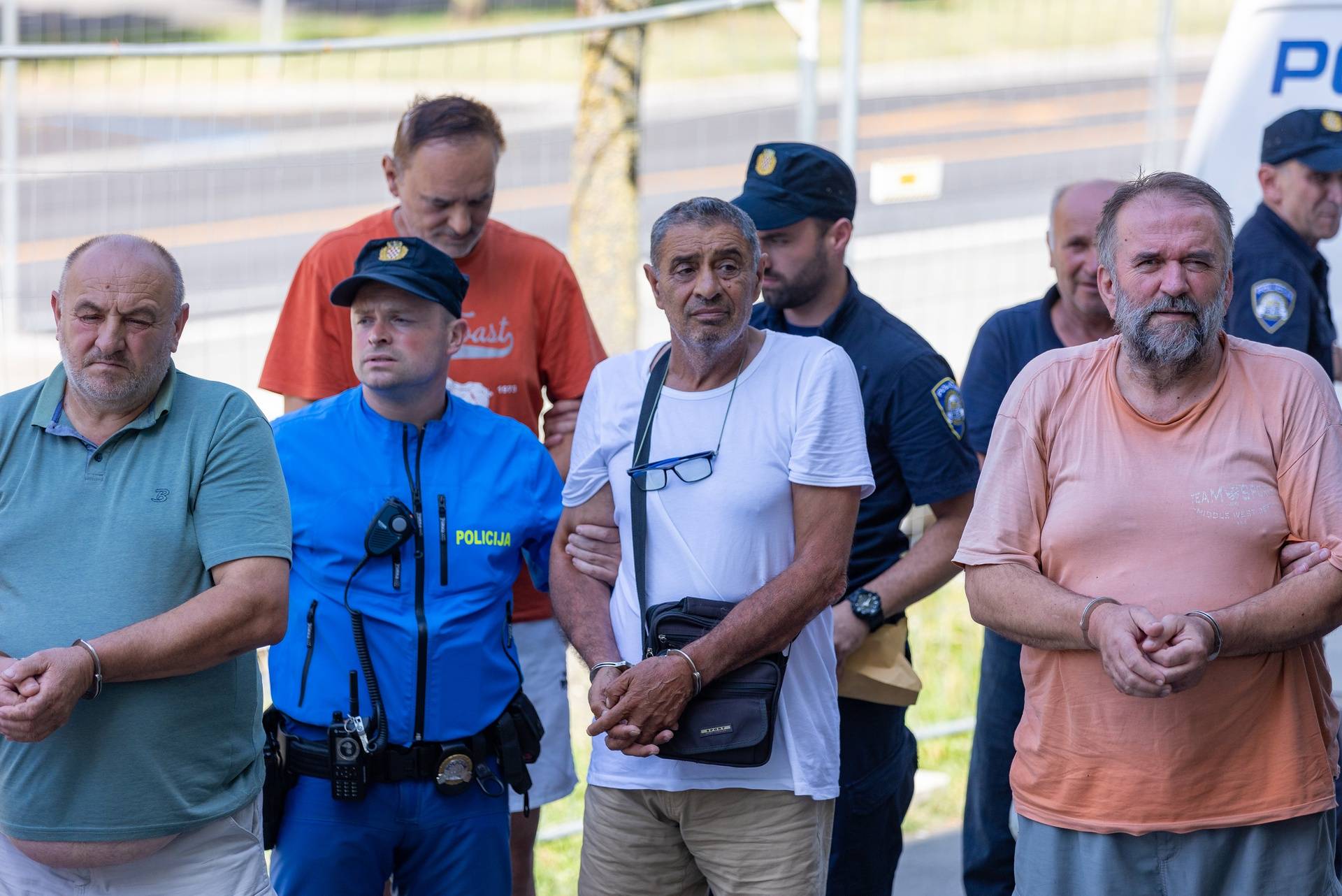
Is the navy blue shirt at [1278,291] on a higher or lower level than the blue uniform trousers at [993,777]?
higher

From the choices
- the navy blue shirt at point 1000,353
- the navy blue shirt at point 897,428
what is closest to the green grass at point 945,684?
the navy blue shirt at point 1000,353

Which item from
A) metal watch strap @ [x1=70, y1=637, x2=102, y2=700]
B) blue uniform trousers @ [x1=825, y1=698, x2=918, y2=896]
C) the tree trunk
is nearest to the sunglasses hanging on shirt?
blue uniform trousers @ [x1=825, y1=698, x2=918, y2=896]

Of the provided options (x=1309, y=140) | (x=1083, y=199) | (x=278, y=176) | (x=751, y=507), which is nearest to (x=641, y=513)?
(x=751, y=507)

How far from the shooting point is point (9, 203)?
5.21 metres

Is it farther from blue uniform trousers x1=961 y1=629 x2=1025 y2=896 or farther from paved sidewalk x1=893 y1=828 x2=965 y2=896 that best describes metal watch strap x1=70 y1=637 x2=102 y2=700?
paved sidewalk x1=893 y1=828 x2=965 y2=896

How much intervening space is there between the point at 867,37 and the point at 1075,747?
25.0 ft

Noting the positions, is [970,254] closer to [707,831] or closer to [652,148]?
[652,148]

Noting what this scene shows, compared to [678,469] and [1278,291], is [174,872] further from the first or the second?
[1278,291]

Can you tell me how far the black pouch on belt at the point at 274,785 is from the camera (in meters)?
3.43

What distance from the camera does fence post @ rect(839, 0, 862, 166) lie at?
17.2ft

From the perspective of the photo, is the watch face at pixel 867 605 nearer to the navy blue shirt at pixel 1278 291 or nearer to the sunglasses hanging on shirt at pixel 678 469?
the sunglasses hanging on shirt at pixel 678 469

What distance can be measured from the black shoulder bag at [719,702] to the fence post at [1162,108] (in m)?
4.62

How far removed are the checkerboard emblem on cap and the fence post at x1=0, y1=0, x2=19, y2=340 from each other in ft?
8.82

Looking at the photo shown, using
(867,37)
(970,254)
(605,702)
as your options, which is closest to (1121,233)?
(605,702)
